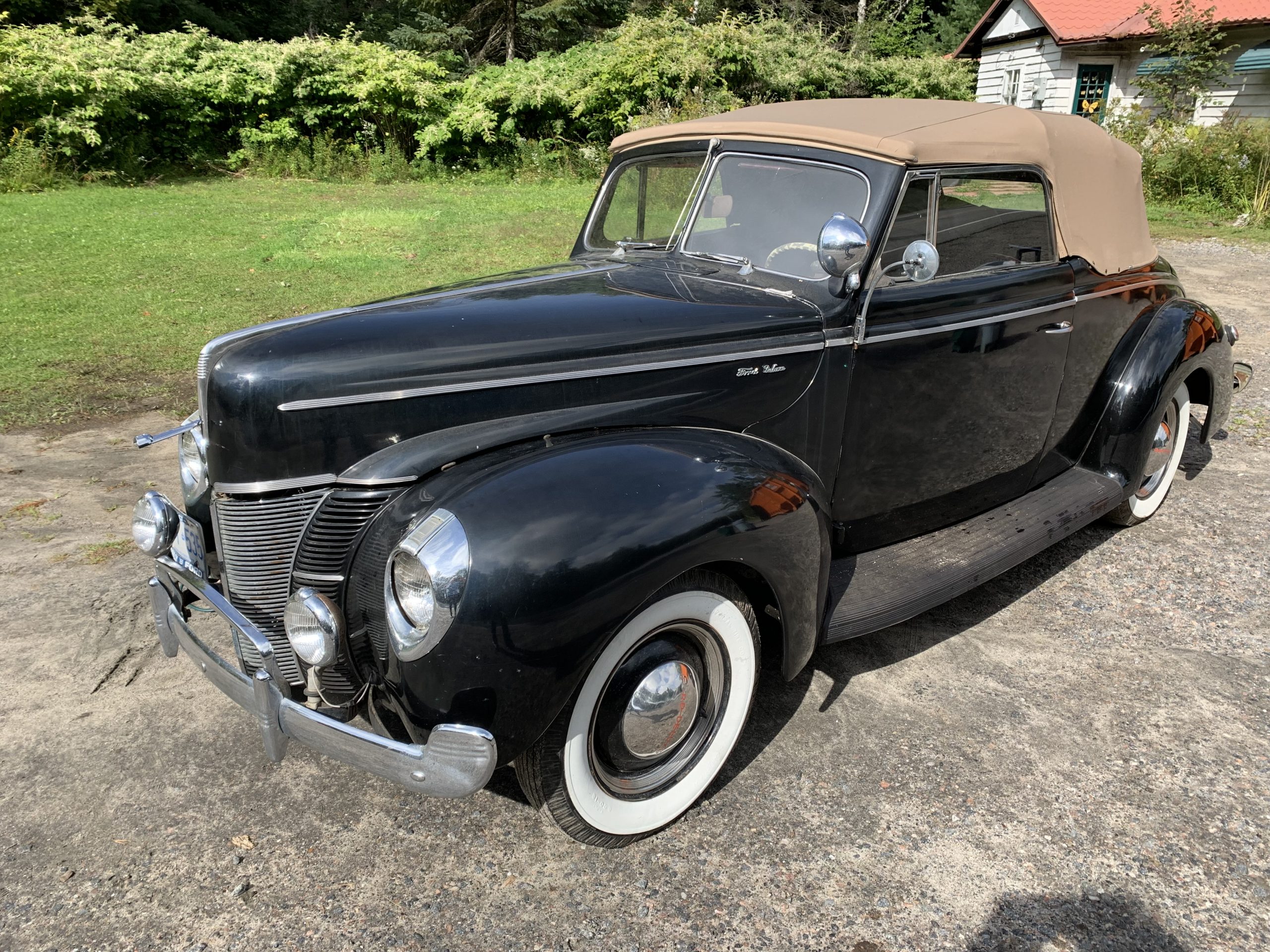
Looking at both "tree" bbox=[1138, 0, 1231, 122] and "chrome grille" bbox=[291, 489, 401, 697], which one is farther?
"tree" bbox=[1138, 0, 1231, 122]

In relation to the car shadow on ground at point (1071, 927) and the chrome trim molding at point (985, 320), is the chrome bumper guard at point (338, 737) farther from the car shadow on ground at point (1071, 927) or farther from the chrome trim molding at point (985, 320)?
the chrome trim molding at point (985, 320)

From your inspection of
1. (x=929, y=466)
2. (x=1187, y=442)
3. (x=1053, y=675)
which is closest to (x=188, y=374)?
(x=929, y=466)

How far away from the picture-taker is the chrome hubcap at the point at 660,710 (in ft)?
8.16

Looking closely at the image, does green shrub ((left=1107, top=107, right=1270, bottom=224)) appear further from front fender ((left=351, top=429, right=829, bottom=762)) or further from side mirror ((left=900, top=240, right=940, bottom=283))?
front fender ((left=351, top=429, right=829, bottom=762))

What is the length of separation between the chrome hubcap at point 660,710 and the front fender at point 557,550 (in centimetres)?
34

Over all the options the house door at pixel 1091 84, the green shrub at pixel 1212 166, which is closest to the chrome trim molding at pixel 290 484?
the green shrub at pixel 1212 166

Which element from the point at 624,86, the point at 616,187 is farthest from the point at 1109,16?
the point at 616,187

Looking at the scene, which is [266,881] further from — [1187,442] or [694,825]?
[1187,442]

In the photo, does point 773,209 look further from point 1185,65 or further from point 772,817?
point 1185,65

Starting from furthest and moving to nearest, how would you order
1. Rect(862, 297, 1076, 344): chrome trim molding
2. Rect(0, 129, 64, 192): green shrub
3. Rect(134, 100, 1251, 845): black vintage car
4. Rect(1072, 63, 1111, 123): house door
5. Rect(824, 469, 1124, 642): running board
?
Rect(1072, 63, 1111, 123): house door < Rect(0, 129, 64, 192): green shrub < Rect(862, 297, 1076, 344): chrome trim molding < Rect(824, 469, 1124, 642): running board < Rect(134, 100, 1251, 845): black vintage car

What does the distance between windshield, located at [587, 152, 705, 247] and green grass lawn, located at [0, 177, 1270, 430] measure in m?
3.42

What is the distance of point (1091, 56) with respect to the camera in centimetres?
2248

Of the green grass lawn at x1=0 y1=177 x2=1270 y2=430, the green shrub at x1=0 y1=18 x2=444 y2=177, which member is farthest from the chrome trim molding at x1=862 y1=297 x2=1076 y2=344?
the green shrub at x1=0 y1=18 x2=444 y2=177

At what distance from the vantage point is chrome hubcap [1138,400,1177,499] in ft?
14.8
